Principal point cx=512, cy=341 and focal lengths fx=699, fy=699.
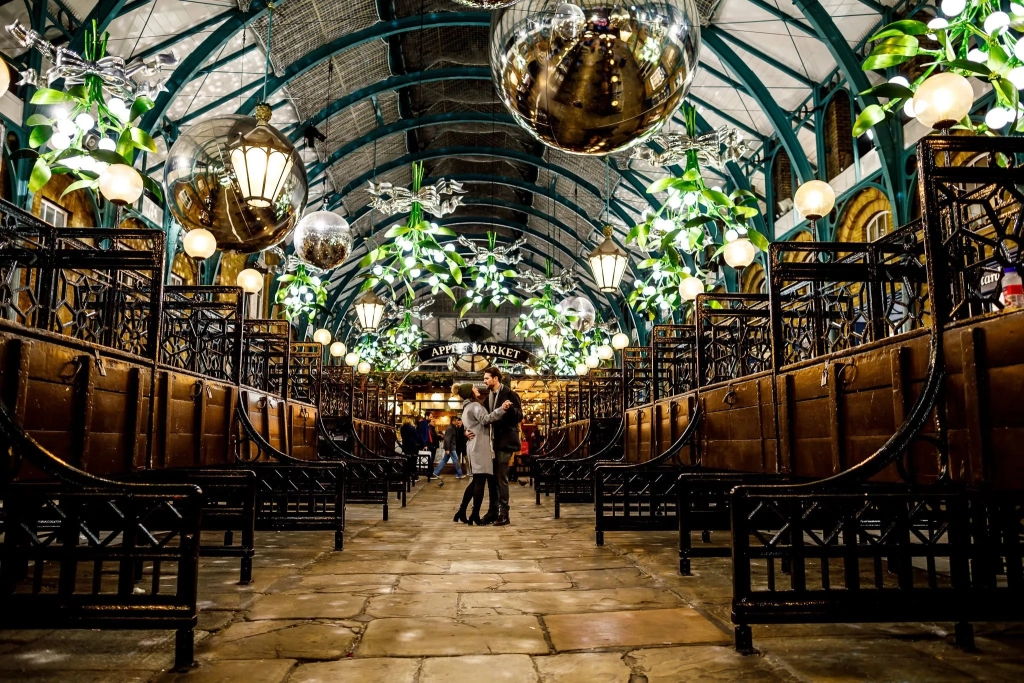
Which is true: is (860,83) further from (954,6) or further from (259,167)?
(259,167)

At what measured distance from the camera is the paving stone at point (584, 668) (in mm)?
2172

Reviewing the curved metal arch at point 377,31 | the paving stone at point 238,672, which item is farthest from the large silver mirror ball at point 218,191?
the curved metal arch at point 377,31

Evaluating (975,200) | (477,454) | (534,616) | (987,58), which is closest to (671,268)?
(477,454)

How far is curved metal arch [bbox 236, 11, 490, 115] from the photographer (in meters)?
10.9

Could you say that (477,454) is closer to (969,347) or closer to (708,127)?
(969,347)

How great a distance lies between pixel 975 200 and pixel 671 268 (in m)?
5.38

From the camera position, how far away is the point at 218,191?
11.4 ft

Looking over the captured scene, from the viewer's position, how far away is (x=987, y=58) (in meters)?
3.92

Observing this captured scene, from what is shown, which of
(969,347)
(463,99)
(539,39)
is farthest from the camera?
(463,99)

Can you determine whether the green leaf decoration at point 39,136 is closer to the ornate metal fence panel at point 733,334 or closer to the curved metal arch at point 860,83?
the ornate metal fence panel at point 733,334

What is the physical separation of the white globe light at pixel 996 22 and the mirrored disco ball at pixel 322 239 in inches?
175

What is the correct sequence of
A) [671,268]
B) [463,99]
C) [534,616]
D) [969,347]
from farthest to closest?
[463,99]
[671,268]
[534,616]
[969,347]

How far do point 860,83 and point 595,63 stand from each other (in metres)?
8.79

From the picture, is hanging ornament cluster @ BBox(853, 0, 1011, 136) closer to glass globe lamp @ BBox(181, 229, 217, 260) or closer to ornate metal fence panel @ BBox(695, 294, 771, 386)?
ornate metal fence panel @ BBox(695, 294, 771, 386)
